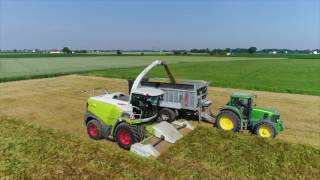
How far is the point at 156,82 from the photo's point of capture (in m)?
12.8

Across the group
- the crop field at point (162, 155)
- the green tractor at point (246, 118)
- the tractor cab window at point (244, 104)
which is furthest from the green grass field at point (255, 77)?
the tractor cab window at point (244, 104)

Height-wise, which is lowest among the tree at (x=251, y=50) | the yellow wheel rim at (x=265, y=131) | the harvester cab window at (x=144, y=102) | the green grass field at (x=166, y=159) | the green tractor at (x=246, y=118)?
the green grass field at (x=166, y=159)

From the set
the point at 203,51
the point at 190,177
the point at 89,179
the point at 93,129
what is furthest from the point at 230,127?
the point at 203,51

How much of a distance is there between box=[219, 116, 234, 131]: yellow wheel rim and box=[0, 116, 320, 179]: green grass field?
626 mm

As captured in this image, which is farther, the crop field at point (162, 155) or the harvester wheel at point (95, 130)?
the harvester wheel at point (95, 130)

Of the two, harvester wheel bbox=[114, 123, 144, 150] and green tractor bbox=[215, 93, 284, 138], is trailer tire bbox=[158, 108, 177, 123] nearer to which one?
green tractor bbox=[215, 93, 284, 138]

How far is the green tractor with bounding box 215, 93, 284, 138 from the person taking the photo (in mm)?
10000

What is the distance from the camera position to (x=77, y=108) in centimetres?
1518

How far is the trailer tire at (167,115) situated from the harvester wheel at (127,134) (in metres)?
3.10

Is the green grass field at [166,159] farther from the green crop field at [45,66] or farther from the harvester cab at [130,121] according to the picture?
the green crop field at [45,66]

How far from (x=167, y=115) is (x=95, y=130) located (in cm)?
355

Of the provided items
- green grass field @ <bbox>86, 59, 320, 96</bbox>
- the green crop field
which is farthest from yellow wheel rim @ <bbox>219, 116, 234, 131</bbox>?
the green crop field

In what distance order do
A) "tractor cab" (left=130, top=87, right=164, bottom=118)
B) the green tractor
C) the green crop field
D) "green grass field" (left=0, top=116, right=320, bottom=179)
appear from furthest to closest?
the green crop field
the green tractor
"tractor cab" (left=130, top=87, right=164, bottom=118)
"green grass field" (left=0, top=116, right=320, bottom=179)

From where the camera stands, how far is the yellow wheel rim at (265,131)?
32.2 feet
